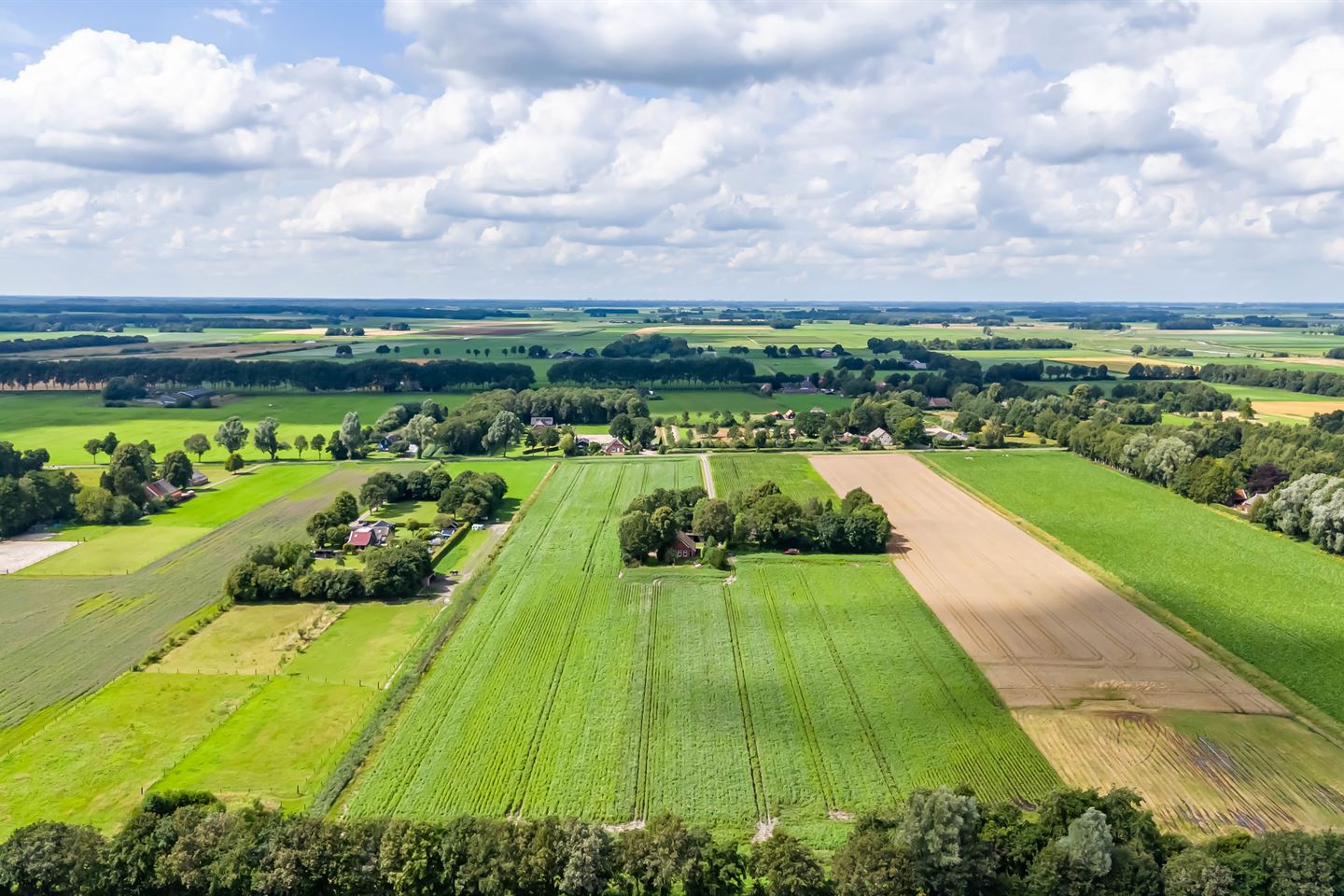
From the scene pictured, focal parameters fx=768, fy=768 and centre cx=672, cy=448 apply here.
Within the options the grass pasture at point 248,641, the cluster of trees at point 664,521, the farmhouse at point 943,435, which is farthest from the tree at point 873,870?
the farmhouse at point 943,435

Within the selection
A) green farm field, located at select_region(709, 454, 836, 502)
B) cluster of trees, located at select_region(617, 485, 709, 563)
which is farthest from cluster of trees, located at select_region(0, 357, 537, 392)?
cluster of trees, located at select_region(617, 485, 709, 563)

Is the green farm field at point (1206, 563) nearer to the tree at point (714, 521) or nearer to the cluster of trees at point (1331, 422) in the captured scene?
the tree at point (714, 521)

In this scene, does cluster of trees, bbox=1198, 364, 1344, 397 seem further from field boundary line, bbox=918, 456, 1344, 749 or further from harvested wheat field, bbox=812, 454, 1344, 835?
harvested wheat field, bbox=812, 454, 1344, 835

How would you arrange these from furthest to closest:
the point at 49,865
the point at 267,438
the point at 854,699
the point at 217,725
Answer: the point at 267,438 → the point at 854,699 → the point at 217,725 → the point at 49,865

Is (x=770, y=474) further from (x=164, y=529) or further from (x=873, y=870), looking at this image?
(x=873, y=870)

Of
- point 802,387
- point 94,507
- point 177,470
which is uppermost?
point 802,387

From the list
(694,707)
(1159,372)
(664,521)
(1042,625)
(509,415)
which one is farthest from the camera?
(1159,372)

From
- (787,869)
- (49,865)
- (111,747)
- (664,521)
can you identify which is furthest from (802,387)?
(49,865)
